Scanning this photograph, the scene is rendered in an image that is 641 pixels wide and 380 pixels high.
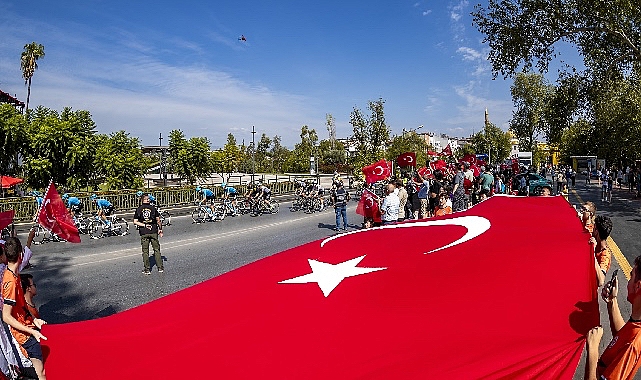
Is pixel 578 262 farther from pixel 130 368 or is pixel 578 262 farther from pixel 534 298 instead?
pixel 130 368

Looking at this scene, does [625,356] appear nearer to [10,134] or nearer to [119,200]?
[119,200]

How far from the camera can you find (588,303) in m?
3.28

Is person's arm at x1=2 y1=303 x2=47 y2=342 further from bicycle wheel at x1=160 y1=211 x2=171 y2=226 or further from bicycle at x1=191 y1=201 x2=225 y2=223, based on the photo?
bicycle at x1=191 y1=201 x2=225 y2=223

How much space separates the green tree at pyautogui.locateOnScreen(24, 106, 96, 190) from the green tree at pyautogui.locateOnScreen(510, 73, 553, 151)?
59.5 metres

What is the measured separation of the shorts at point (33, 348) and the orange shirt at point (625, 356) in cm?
472

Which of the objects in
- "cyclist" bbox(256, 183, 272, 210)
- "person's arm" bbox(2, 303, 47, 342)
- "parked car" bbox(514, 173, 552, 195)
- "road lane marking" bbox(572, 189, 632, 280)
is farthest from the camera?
"parked car" bbox(514, 173, 552, 195)

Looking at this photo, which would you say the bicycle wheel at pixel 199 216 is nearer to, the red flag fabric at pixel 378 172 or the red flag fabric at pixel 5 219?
the red flag fabric at pixel 378 172

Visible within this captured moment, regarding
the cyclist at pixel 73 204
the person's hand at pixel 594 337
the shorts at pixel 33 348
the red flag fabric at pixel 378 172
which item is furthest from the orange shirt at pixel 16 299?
the cyclist at pixel 73 204

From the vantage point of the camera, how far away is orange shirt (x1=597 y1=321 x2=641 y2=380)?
8.84 feet

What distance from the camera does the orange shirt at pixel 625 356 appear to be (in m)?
2.70

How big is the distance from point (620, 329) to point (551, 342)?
1.53 ft

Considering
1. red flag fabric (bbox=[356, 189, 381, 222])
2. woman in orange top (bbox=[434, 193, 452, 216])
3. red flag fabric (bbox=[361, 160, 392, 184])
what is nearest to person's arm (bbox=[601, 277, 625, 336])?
woman in orange top (bbox=[434, 193, 452, 216])

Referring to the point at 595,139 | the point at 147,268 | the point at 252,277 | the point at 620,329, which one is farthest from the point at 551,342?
the point at 595,139

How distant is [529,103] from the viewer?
66.9m
